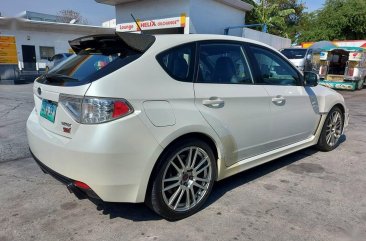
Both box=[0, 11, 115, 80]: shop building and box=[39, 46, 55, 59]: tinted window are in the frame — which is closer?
box=[0, 11, 115, 80]: shop building

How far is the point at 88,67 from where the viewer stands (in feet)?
9.12

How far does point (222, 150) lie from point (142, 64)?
121 centimetres

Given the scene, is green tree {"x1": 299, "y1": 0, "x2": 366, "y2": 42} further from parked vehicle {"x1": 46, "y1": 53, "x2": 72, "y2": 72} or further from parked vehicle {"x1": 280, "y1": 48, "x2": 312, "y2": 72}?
parked vehicle {"x1": 46, "y1": 53, "x2": 72, "y2": 72}

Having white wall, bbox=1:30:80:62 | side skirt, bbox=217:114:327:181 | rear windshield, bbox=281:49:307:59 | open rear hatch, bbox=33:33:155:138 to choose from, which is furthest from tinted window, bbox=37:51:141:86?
white wall, bbox=1:30:80:62

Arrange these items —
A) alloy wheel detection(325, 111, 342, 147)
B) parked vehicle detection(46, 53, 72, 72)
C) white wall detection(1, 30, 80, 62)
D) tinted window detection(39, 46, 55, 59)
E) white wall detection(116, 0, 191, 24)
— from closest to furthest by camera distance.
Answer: parked vehicle detection(46, 53, 72, 72) < alloy wheel detection(325, 111, 342, 147) < white wall detection(116, 0, 191, 24) < white wall detection(1, 30, 80, 62) < tinted window detection(39, 46, 55, 59)

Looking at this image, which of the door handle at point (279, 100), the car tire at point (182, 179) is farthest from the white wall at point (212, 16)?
the car tire at point (182, 179)

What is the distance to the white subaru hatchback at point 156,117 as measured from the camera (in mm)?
2479

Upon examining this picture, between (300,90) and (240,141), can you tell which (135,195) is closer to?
(240,141)

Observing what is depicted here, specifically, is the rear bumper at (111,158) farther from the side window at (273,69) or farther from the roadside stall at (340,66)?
the roadside stall at (340,66)

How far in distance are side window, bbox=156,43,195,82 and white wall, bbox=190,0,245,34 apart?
1480 centimetres

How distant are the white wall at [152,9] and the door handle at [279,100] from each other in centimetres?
1409

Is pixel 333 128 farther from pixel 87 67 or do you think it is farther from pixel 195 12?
pixel 195 12

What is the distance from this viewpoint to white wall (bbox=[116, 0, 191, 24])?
17.3 metres

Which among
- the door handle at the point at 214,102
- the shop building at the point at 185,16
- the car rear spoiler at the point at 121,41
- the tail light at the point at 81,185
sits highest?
the shop building at the point at 185,16
